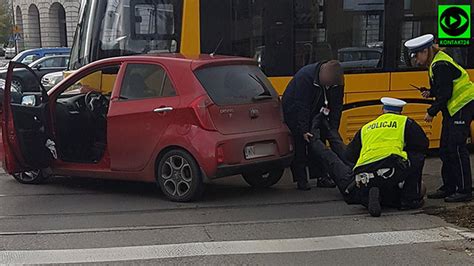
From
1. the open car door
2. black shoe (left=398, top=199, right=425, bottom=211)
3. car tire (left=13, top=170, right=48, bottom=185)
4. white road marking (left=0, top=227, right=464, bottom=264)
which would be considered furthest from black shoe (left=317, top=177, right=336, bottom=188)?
car tire (left=13, top=170, right=48, bottom=185)

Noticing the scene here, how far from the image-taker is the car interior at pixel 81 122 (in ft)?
26.1

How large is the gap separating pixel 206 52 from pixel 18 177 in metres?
2.97

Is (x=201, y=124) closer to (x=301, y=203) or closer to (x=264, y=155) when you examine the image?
(x=264, y=155)

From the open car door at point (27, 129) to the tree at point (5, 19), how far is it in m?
76.3

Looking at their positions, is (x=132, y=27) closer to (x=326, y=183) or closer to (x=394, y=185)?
(x=326, y=183)

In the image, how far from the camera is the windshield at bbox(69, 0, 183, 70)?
8.94 m

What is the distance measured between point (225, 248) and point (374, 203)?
1752 millimetres

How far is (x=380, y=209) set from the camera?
655 centimetres

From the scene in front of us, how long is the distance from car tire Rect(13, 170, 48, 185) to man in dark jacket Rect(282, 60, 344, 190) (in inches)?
127

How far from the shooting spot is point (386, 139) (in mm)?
6504

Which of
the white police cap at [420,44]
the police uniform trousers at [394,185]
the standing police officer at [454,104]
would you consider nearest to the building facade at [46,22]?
the white police cap at [420,44]

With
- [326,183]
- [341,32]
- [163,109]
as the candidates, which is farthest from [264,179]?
[341,32]

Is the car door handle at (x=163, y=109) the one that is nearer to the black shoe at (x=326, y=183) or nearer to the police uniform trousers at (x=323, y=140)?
the police uniform trousers at (x=323, y=140)

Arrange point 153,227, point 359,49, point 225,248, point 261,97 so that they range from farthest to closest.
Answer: point 359,49 < point 261,97 < point 153,227 < point 225,248
